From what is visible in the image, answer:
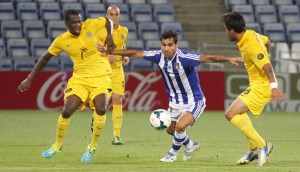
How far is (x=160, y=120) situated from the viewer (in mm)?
11766

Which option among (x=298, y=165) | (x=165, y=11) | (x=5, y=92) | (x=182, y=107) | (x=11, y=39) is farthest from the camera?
(x=165, y=11)

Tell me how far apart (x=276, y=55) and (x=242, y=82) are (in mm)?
1189

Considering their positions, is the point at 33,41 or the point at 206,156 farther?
the point at 33,41

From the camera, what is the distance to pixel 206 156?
41.6 ft

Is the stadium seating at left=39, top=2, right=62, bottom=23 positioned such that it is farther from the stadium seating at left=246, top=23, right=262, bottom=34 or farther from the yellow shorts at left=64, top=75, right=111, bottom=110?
the yellow shorts at left=64, top=75, right=111, bottom=110

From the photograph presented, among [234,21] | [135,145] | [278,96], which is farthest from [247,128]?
[135,145]

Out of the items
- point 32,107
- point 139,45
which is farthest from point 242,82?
point 32,107

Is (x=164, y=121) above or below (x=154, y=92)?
above

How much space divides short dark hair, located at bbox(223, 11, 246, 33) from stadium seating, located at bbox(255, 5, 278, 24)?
1728cm

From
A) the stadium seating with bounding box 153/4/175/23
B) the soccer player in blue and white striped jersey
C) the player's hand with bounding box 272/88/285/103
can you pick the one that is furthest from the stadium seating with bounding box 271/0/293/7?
the player's hand with bounding box 272/88/285/103

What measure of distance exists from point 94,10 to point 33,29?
1953 mm

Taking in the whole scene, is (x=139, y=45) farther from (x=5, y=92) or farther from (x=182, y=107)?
(x=182, y=107)

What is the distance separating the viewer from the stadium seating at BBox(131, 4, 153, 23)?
2736 cm

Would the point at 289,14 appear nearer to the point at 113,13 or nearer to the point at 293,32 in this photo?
the point at 293,32
